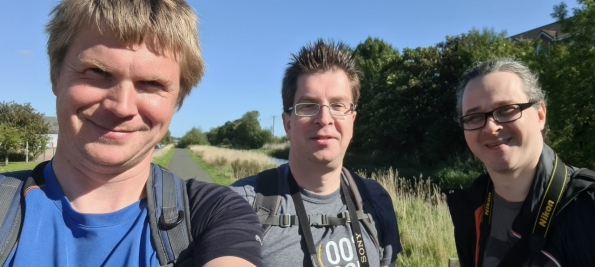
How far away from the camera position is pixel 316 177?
2.34 m

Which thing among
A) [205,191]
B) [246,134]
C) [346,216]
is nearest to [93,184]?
[205,191]

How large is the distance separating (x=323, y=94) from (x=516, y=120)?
1.12 m

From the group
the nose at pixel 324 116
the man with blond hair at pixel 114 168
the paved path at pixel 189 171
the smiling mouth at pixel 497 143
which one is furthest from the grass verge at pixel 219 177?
the man with blond hair at pixel 114 168

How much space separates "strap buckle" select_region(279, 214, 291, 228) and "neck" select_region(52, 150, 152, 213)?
0.90 m

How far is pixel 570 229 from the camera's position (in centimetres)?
198

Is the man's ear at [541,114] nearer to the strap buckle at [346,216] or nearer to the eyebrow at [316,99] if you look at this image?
the eyebrow at [316,99]

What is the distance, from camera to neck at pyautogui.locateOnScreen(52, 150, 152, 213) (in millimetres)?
1372

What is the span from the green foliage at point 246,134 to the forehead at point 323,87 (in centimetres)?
6654

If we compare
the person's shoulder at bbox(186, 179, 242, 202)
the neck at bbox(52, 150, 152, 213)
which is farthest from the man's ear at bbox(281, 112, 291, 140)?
the neck at bbox(52, 150, 152, 213)

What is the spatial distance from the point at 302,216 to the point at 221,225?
2.76 feet

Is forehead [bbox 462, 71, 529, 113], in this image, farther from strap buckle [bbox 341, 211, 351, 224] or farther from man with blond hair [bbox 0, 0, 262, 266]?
man with blond hair [bbox 0, 0, 262, 266]

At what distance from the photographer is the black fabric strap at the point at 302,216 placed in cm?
207

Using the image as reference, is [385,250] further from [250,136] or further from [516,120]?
[250,136]

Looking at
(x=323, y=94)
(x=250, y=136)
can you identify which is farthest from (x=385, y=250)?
(x=250, y=136)
